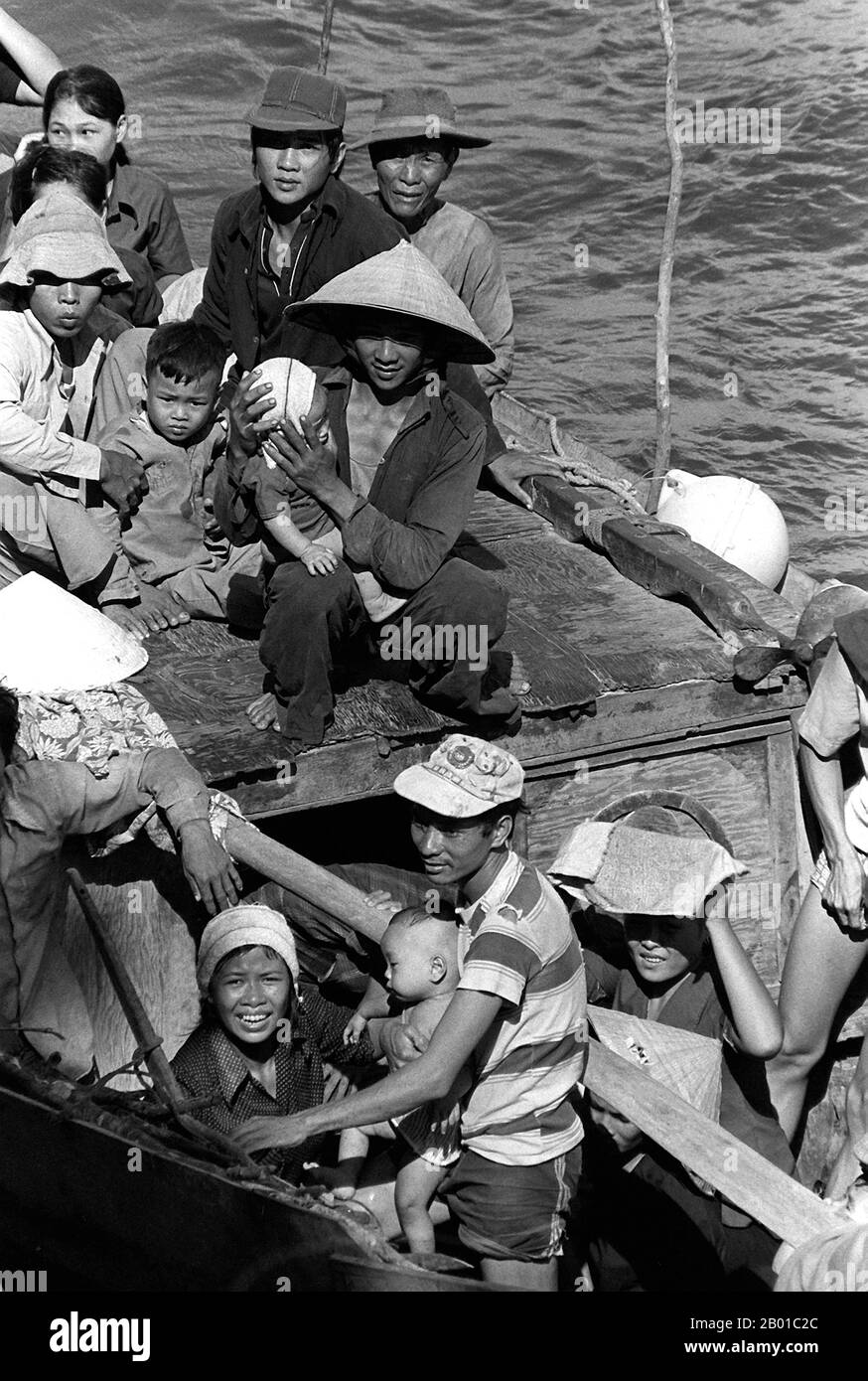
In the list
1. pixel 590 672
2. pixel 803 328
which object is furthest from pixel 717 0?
pixel 590 672

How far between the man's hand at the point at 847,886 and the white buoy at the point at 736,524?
7.65ft

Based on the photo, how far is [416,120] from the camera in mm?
7348

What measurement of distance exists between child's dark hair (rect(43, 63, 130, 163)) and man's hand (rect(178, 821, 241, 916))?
3.59 metres

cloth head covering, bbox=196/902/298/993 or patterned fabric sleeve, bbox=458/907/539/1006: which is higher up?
patterned fabric sleeve, bbox=458/907/539/1006

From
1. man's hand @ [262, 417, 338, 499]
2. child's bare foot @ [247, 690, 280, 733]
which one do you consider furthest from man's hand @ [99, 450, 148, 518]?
child's bare foot @ [247, 690, 280, 733]

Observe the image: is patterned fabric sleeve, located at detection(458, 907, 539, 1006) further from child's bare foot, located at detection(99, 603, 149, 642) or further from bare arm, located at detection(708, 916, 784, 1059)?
child's bare foot, located at detection(99, 603, 149, 642)

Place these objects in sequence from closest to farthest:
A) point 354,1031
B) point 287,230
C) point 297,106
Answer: point 354,1031 < point 297,106 < point 287,230

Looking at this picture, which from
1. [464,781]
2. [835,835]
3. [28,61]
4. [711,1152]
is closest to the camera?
[464,781]

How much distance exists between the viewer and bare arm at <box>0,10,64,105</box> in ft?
27.3

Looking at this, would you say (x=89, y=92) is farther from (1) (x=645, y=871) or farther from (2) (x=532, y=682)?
(1) (x=645, y=871)

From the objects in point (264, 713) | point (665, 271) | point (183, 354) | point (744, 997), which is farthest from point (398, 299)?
point (665, 271)

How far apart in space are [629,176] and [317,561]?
52.1 feet

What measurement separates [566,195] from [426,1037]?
55.3 ft

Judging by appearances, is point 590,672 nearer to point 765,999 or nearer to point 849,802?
point 849,802
